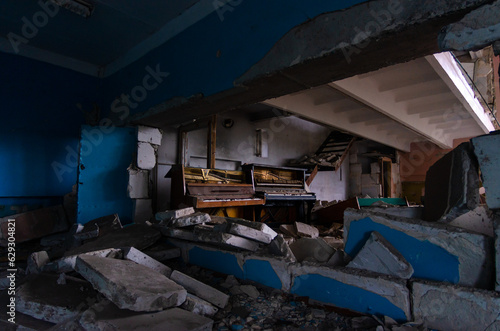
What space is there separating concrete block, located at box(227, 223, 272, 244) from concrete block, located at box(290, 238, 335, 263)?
30 cm

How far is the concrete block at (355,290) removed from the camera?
6.05 feet

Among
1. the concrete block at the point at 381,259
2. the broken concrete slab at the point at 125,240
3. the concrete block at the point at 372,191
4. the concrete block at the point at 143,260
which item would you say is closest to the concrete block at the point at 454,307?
the concrete block at the point at 381,259

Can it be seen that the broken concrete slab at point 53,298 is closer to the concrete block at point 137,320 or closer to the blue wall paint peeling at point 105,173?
the concrete block at point 137,320

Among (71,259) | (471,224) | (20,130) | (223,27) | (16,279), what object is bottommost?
(16,279)

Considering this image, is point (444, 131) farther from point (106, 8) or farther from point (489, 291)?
point (106, 8)

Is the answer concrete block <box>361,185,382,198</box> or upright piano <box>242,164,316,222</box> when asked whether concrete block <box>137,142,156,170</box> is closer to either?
upright piano <box>242,164,316,222</box>

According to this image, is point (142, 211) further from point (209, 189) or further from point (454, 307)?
point (454, 307)

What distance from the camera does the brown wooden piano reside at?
4.82 meters

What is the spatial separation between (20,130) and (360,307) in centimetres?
533

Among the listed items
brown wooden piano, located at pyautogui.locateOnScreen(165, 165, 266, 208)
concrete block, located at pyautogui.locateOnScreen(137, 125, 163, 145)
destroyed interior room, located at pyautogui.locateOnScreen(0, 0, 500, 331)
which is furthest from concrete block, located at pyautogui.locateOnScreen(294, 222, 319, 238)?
concrete block, located at pyautogui.locateOnScreen(137, 125, 163, 145)

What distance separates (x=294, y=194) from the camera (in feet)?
21.7

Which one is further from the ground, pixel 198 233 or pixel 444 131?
pixel 444 131

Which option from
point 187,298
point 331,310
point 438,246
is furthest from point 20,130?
point 438,246

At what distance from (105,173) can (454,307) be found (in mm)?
4486
